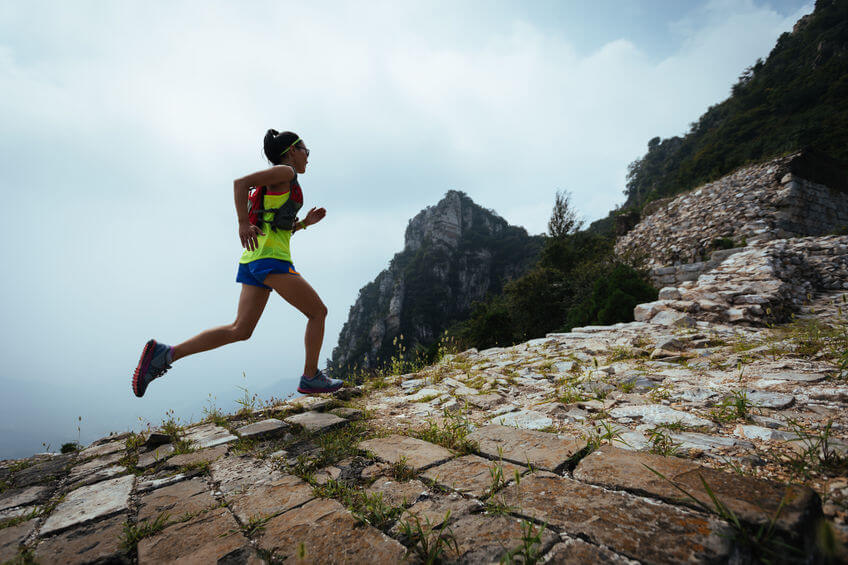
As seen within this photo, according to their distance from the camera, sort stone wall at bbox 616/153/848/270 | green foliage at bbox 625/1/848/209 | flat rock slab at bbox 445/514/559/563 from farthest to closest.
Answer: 1. green foliage at bbox 625/1/848/209
2. stone wall at bbox 616/153/848/270
3. flat rock slab at bbox 445/514/559/563

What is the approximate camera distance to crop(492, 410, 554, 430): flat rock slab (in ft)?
A: 6.40

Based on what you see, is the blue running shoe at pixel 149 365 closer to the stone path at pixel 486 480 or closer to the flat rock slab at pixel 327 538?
the stone path at pixel 486 480

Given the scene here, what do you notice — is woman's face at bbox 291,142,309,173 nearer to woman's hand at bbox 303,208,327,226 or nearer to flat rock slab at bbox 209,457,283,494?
woman's hand at bbox 303,208,327,226

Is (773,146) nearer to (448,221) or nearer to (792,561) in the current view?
(792,561)

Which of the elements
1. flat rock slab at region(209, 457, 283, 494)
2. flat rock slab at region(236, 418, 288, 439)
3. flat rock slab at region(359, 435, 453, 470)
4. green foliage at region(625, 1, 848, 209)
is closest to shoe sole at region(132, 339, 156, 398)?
flat rock slab at region(236, 418, 288, 439)

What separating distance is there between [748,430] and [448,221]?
6875 cm

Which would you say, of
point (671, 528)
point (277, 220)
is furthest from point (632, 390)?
point (277, 220)

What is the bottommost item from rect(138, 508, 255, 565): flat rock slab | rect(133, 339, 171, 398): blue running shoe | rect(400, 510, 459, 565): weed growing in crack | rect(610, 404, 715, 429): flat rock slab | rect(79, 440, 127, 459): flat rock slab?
rect(610, 404, 715, 429): flat rock slab

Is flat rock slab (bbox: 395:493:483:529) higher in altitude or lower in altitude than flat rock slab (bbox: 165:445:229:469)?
lower

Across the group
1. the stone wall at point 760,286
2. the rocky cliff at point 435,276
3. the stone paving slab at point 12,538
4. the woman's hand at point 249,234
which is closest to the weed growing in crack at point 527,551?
the stone paving slab at point 12,538

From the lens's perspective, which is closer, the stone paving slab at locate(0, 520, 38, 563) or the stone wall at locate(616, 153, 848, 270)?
the stone paving slab at locate(0, 520, 38, 563)

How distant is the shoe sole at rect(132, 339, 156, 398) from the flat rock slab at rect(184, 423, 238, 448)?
0.54 m

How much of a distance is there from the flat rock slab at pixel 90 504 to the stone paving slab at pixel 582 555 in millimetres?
1788

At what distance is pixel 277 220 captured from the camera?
8.83ft
